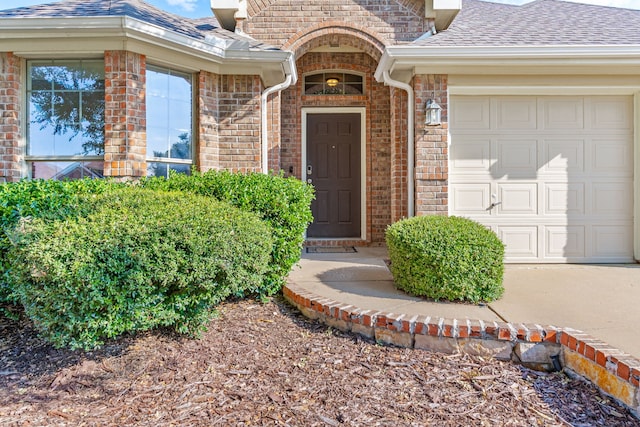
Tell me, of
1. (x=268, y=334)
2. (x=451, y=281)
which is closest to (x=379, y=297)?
(x=451, y=281)

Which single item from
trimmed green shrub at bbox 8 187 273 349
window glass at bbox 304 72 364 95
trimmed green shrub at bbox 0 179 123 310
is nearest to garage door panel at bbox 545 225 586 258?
window glass at bbox 304 72 364 95

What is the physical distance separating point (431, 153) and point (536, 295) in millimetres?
2110

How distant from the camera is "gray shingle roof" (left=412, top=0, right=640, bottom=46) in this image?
492cm

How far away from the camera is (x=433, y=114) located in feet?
16.1

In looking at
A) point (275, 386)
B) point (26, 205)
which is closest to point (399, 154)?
point (275, 386)

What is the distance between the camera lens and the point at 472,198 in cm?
520

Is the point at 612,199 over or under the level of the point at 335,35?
under

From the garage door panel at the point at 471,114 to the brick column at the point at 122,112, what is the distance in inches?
155

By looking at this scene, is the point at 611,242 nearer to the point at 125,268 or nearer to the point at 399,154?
the point at 399,154

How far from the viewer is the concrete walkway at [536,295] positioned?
2975 mm

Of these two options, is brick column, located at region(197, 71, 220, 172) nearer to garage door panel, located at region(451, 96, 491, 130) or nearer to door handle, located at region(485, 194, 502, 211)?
garage door panel, located at region(451, 96, 491, 130)

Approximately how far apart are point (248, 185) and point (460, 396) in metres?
2.56

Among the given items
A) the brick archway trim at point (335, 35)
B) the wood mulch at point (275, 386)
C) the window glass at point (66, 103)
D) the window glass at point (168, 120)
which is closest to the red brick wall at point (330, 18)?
the brick archway trim at point (335, 35)

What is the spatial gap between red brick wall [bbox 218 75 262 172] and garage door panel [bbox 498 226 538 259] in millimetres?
3511
